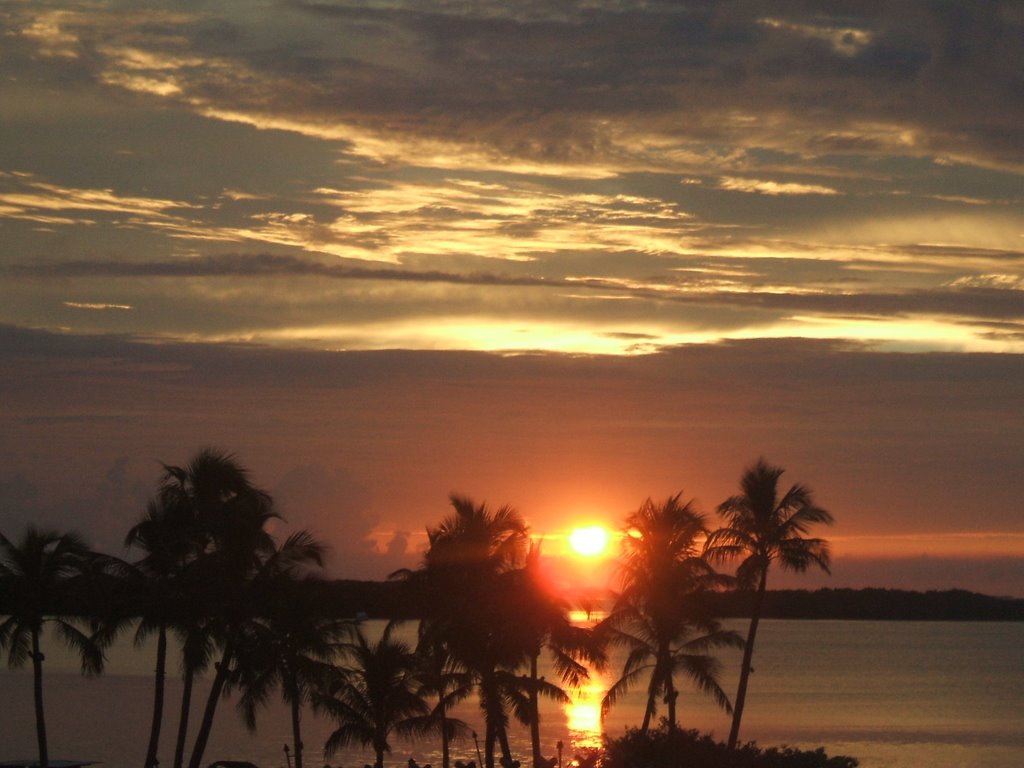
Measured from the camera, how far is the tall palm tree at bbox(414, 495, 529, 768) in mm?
39594

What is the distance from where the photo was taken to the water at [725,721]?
84.4 meters

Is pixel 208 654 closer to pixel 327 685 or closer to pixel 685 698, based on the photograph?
pixel 327 685

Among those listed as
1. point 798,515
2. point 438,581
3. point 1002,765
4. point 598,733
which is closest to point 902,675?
point 598,733

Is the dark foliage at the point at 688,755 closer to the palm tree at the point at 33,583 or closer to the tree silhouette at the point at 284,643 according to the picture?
the tree silhouette at the point at 284,643

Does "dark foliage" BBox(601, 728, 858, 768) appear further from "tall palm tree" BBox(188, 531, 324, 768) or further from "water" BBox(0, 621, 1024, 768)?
"water" BBox(0, 621, 1024, 768)

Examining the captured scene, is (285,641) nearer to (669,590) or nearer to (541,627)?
(541,627)

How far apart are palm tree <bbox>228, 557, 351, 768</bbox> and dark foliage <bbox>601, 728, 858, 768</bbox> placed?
10.8 meters

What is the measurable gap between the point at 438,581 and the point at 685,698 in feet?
359

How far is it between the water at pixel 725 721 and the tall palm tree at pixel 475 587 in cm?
3687

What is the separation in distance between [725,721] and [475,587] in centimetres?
7802

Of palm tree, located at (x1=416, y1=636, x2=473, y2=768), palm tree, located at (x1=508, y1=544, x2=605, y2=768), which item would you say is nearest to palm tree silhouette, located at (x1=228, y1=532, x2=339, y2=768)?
palm tree, located at (x1=416, y1=636, x2=473, y2=768)

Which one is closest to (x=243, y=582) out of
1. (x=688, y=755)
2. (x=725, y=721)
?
(x=688, y=755)

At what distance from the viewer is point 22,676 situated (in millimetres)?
185000

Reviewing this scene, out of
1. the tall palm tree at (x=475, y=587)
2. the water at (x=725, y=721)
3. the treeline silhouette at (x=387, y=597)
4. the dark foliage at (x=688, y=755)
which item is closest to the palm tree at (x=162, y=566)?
the treeline silhouette at (x=387, y=597)
